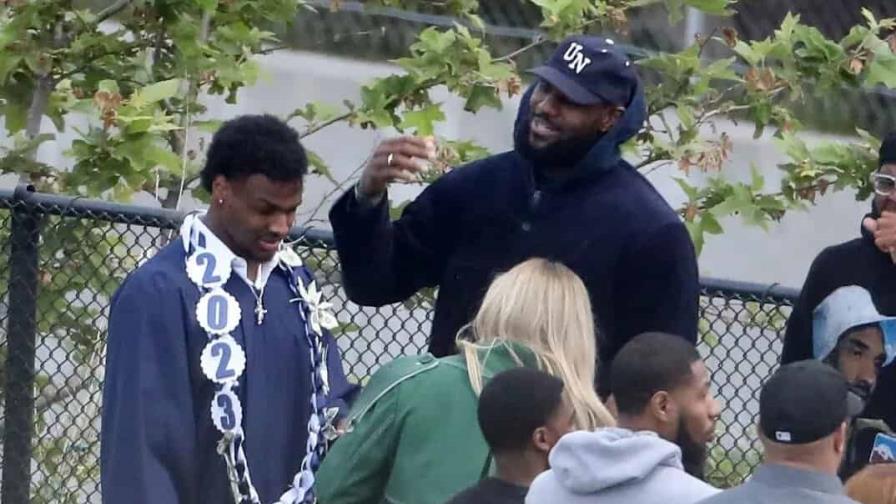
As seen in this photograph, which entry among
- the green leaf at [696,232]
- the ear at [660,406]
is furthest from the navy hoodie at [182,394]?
the green leaf at [696,232]

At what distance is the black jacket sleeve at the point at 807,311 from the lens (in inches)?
177

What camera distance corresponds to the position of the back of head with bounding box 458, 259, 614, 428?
3781 mm

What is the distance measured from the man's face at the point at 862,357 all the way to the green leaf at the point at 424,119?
154cm

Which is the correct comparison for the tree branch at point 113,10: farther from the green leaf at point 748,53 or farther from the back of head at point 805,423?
the back of head at point 805,423

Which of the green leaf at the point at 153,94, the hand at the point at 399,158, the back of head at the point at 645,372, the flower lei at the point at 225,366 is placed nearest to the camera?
the back of head at the point at 645,372

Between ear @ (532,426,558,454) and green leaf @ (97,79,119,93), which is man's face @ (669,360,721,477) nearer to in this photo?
ear @ (532,426,558,454)

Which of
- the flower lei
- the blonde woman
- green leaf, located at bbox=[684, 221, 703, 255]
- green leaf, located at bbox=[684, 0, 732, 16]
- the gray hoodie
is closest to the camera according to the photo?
the gray hoodie

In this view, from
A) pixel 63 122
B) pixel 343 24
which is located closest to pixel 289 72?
pixel 343 24

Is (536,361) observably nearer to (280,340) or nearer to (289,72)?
(280,340)

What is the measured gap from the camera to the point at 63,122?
5641mm

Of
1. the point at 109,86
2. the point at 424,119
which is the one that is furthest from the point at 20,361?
the point at 424,119

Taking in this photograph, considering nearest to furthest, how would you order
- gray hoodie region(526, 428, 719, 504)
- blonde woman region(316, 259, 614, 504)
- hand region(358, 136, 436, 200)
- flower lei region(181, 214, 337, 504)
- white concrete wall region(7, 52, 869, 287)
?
1. gray hoodie region(526, 428, 719, 504)
2. blonde woman region(316, 259, 614, 504)
3. flower lei region(181, 214, 337, 504)
4. hand region(358, 136, 436, 200)
5. white concrete wall region(7, 52, 869, 287)

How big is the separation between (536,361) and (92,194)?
211 centimetres

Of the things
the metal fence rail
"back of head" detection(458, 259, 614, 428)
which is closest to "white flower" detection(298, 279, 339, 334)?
"back of head" detection(458, 259, 614, 428)
